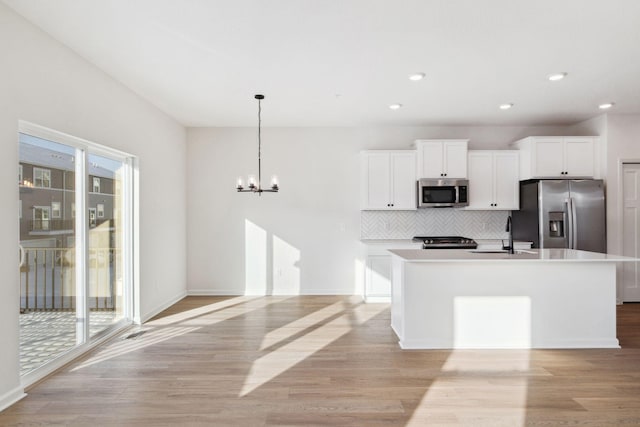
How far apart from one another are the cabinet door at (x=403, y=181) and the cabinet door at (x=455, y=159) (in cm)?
48

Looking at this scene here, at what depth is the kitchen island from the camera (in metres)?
3.52

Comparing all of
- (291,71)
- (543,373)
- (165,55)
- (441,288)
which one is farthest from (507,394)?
(165,55)

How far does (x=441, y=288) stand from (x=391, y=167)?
8.15 feet

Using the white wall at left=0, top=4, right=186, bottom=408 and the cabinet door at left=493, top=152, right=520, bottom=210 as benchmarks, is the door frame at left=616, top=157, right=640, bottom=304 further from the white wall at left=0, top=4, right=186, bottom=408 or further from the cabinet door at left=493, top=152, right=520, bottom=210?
the white wall at left=0, top=4, right=186, bottom=408

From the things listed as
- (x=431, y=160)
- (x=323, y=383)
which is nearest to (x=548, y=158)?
(x=431, y=160)

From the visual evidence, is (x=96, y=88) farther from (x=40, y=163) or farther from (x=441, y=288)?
(x=441, y=288)

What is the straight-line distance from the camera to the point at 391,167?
5559 millimetres

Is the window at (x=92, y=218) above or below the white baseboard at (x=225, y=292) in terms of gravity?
above

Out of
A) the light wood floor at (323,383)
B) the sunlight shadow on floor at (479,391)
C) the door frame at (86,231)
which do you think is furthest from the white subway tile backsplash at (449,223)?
the door frame at (86,231)

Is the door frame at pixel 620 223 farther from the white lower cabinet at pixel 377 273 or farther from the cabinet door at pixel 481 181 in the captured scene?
the white lower cabinet at pixel 377 273

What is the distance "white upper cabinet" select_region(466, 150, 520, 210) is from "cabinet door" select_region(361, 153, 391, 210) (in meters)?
1.29

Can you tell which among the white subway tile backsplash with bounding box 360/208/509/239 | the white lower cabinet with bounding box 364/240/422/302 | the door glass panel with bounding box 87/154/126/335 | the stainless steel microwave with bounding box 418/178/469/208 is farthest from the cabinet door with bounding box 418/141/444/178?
the door glass panel with bounding box 87/154/126/335

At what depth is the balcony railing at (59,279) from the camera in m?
2.85

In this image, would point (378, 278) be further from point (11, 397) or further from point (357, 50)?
point (11, 397)
